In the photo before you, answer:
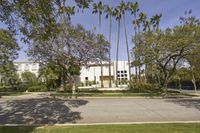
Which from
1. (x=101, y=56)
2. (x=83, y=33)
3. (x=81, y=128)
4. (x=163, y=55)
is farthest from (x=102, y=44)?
(x=81, y=128)

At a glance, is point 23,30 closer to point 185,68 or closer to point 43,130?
point 43,130

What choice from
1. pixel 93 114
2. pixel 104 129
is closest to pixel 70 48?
pixel 93 114

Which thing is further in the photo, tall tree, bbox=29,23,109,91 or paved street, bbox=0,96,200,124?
tall tree, bbox=29,23,109,91

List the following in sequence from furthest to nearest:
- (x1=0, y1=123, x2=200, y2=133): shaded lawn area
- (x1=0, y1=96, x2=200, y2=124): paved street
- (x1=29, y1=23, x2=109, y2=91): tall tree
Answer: (x1=29, y1=23, x2=109, y2=91): tall tree < (x1=0, y1=96, x2=200, y2=124): paved street < (x1=0, y1=123, x2=200, y2=133): shaded lawn area

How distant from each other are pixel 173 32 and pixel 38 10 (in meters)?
21.2

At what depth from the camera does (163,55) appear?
92.8ft

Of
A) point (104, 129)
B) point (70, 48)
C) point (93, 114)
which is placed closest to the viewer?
point (104, 129)

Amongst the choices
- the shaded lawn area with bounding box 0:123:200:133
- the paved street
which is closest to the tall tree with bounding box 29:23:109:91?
the paved street

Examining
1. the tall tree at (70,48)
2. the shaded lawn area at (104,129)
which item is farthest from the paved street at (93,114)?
the tall tree at (70,48)

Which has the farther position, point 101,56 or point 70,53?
point 101,56

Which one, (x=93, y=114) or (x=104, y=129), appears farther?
(x=93, y=114)

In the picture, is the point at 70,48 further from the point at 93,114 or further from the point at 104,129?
the point at 104,129

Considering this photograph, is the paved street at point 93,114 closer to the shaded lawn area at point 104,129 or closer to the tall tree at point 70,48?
the shaded lawn area at point 104,129

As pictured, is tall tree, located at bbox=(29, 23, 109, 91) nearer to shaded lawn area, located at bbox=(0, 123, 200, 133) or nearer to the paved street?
the paved street
